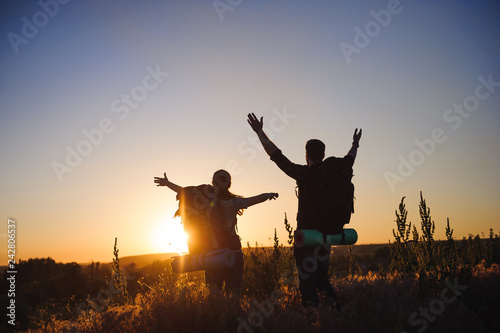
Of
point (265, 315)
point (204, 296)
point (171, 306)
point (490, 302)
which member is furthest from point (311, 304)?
point (490, 302)

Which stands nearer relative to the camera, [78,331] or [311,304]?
[78,331]

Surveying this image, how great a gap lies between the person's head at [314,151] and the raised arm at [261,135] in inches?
18.6

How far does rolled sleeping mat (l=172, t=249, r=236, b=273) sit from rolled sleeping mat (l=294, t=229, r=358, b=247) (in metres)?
1.23

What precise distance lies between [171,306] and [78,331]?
98cm

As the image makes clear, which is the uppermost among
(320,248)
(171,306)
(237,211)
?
(237,211)

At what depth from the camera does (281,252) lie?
6.84 meters

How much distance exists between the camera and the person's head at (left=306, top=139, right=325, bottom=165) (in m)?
4.63

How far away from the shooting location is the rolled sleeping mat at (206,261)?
195 inches

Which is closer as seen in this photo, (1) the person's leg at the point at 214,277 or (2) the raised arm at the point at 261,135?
(2) the raised arm at the point at 261,135

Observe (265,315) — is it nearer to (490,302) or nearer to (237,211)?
(237,211)

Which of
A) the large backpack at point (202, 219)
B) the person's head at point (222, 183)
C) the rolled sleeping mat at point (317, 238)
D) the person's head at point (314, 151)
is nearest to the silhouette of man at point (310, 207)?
the person's head at point (314, 151)

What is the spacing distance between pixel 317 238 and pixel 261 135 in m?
1.48

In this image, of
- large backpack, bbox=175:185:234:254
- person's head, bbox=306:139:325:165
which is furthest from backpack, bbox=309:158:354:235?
large backpack, bbox=175:185:234:254

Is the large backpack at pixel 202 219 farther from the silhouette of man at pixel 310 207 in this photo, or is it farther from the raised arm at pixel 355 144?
the raised arm at pixel 355 144
